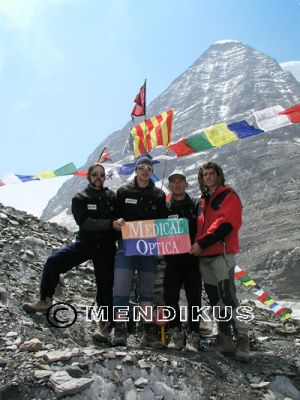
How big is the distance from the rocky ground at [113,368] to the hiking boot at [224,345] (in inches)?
4.8

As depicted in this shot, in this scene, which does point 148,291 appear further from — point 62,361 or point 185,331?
point 62,361

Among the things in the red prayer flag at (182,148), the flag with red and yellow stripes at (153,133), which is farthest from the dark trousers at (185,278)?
the flag with red and yellow stripes at (153,133)

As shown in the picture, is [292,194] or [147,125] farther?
[292,194]

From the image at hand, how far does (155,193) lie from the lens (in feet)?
18.7

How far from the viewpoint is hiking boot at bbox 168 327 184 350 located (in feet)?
17.8

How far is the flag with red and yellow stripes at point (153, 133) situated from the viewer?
11.0 metres

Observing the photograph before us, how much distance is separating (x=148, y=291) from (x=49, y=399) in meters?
2.03

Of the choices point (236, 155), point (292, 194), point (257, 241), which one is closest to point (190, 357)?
point (257, 241)

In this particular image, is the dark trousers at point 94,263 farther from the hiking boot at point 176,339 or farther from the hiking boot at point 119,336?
the hiking boot at point 176,339

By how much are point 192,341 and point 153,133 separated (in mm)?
6898

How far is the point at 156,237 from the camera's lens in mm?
5586

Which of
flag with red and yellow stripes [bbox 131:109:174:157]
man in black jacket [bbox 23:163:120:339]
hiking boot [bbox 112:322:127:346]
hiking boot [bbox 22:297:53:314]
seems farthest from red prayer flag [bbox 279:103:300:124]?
hiking boot [bbox 22:297:53:314]

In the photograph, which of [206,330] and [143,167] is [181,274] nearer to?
[143,167]

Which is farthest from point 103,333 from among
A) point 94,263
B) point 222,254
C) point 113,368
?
point 222,254
